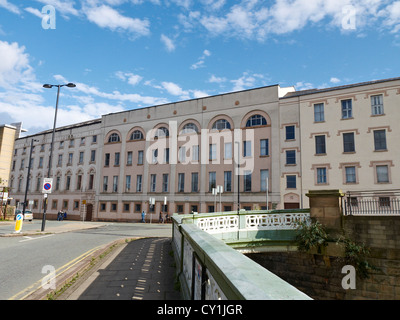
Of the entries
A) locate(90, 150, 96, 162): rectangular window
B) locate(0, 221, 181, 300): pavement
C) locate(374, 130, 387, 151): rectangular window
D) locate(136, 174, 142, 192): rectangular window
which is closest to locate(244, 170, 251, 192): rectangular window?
locate(374, 130, 387, 151): rectangular window

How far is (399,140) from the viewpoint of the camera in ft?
85.8

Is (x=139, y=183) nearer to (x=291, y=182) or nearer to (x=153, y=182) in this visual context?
(x=153, y=182)

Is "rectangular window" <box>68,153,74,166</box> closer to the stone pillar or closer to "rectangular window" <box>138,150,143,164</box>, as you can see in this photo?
"rectangular window" <box>138,150,143,164</box>

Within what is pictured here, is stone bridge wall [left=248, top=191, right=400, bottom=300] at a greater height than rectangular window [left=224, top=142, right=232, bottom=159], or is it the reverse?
rectangular window [left=224, top=142, right=232, bottom=159]

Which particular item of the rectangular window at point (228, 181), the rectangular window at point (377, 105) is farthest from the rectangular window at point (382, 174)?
the rectangular window at point (228, 181)

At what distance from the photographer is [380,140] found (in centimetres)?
2702

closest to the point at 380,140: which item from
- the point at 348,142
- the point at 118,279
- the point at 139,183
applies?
the point at 348,142

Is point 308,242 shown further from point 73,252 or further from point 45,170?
point 45,170

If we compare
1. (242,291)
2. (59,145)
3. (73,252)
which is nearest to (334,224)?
(73,252)

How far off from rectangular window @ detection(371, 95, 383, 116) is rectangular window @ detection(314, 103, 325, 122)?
14.7 ft

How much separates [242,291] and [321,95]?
31832 mm

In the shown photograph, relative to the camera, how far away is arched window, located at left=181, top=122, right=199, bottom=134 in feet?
120

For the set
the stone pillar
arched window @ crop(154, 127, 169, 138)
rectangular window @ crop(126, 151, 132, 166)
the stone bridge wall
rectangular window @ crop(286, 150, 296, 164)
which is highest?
arched window @ crop(154, 127, 169, 138)

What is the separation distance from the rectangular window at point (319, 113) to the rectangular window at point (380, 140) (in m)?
5.10
